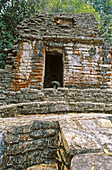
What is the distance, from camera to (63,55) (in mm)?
4066

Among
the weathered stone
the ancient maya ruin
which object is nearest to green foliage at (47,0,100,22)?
the ancient maya ruin

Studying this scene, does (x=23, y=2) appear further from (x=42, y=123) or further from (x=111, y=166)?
(x=111, y=166)

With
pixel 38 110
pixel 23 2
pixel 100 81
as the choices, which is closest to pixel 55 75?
pixel 100 81

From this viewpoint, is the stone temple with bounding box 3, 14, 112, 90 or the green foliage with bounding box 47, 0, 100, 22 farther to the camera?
the green foliage with bounding box 47, 0, 100, 22

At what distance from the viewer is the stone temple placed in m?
3.71

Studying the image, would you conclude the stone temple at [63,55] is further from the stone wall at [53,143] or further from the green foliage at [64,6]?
the green foliage at [64,6]

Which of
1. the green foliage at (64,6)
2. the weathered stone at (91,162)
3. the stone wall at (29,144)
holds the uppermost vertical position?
the green foliage at (64,6)

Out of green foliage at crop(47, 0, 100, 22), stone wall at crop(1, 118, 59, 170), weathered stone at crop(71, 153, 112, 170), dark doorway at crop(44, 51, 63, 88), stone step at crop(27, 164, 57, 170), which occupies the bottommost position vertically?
stone step at crop(27, 164, 57, 170)

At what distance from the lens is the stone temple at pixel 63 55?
12.2 ft

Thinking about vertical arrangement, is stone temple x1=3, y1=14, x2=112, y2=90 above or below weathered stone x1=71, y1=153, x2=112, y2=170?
above

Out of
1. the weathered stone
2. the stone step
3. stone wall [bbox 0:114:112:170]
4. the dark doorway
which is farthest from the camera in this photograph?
the dark doorway

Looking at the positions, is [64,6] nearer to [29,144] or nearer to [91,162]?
[29,144]

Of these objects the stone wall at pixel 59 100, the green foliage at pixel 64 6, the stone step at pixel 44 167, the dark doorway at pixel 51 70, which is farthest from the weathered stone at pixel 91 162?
the green foliage at pixel 64 6

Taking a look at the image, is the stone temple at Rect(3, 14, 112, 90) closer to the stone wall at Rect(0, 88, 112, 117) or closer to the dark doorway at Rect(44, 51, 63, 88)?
the stone wall at Rect(0, 88, 112, 117)
